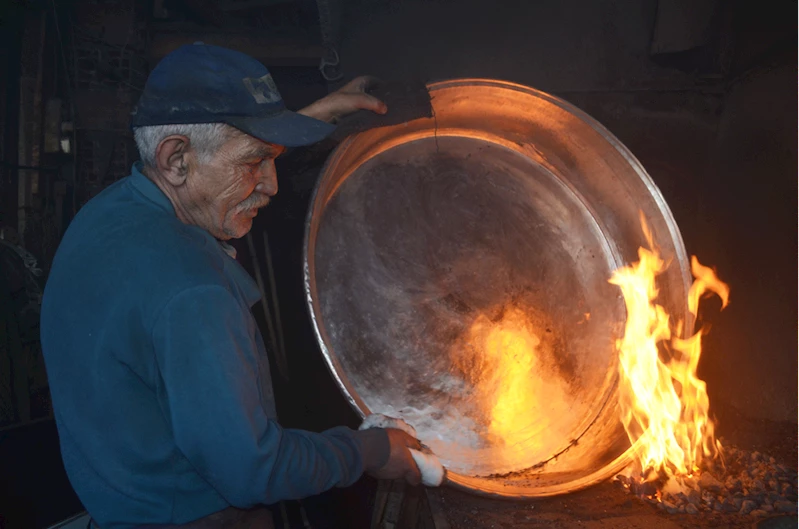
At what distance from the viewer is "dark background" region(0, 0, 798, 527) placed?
263cm

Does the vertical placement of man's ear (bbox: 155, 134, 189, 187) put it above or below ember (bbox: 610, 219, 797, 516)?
above

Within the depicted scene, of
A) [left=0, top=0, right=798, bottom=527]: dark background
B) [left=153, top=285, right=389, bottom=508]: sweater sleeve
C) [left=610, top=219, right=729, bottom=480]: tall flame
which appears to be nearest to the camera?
[left=153, top=285, right=389, bottom=508]: sweater sleeve

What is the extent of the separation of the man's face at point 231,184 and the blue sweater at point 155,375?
0.08 meters

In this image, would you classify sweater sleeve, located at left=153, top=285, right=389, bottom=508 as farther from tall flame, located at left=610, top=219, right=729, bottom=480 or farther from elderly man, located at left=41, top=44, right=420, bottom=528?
tall flame, located at left=610, top=219, right=729, bottom=480

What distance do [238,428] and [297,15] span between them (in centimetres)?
252

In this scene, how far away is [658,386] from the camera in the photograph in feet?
7.74

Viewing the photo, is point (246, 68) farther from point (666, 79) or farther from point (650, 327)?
point (666, 79)

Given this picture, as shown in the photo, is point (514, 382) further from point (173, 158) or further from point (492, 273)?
point (173, 158)

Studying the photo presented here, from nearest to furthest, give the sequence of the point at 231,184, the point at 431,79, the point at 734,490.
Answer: the point at 231,184 < the point at 734,490 < the point at 431,79

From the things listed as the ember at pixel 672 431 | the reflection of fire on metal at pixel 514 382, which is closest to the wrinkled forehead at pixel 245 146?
the reflection of fire on metal at pixel 514 382

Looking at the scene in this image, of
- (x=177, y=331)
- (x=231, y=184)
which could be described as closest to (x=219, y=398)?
(x=177, y=331)

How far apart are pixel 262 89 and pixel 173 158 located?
10.7 inches

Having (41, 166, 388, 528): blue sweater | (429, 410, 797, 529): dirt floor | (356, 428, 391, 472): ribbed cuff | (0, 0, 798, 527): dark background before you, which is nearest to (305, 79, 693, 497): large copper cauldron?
(429, 410, 797, 529): dirt floor

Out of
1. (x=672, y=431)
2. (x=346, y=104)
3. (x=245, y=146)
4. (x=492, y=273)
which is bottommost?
(x=672, y=431)
